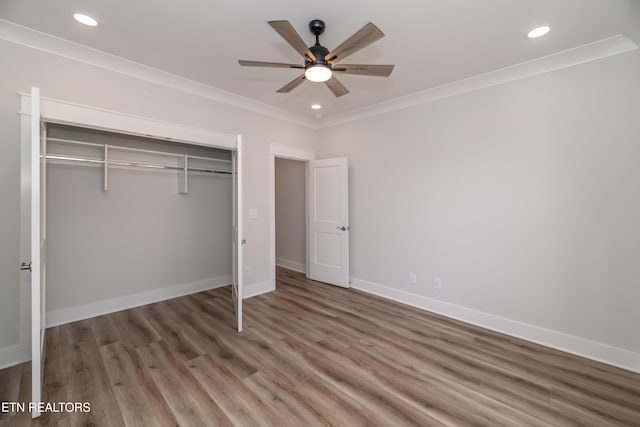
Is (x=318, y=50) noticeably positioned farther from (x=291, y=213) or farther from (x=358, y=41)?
(x=291, y=213)

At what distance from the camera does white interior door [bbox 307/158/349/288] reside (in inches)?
174

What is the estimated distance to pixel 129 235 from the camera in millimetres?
3617

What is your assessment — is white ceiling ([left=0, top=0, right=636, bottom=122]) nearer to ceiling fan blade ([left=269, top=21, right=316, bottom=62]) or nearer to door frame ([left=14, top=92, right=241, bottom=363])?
ceiling fan blade ([left=269, top=21, right=316, bottom=62])

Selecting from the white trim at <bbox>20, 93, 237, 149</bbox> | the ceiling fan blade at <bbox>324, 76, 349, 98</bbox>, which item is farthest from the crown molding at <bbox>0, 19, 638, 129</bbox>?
the ceiling fan blade at <bbox>324, 76, 349, 98</bbox>

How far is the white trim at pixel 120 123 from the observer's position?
2518 mm

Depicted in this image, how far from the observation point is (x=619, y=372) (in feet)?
7.63

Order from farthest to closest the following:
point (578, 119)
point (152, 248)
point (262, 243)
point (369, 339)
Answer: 1. point (262, 243)
2. point (152, 248)
3. point (369, 339)
4. point (578, 119)

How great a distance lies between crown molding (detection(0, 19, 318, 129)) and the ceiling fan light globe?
1961mm

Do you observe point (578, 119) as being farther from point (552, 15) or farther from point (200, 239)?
point (200, 239)

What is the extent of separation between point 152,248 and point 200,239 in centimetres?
68

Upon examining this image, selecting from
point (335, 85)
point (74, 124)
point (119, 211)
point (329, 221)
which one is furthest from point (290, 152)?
point (74, 124)

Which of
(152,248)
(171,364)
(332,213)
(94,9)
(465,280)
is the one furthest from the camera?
(332,213)

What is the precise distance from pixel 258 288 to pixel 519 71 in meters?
4.28

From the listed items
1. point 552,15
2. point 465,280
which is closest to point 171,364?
point 465,280
